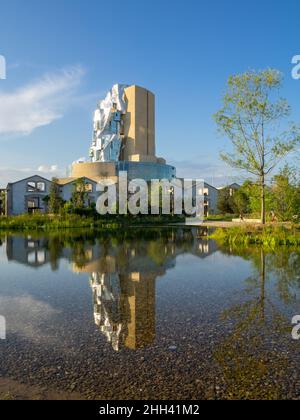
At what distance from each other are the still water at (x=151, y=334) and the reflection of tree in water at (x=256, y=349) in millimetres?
14

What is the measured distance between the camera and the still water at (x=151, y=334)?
3.73 meters

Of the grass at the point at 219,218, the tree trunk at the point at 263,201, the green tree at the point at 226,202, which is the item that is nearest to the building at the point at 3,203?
the grass at the point at 219,218

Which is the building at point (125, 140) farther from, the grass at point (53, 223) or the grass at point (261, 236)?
the grass at point (261, 236)

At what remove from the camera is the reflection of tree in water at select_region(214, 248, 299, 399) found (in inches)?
144

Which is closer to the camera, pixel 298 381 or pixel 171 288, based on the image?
pixel 298 381

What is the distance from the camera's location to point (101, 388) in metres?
3.65

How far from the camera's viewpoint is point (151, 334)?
17.3 ft

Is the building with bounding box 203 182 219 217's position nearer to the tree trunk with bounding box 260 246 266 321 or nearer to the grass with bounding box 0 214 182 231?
the grass with bounding box 0 214 182 231

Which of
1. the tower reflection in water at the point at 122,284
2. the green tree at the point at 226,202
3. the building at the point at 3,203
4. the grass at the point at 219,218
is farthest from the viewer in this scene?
the building at the point at 3,203

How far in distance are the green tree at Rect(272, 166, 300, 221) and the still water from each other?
11.7m

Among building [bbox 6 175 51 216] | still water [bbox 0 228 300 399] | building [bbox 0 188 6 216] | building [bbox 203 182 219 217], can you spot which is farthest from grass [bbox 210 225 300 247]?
building [bbox 203 182 219 217]
